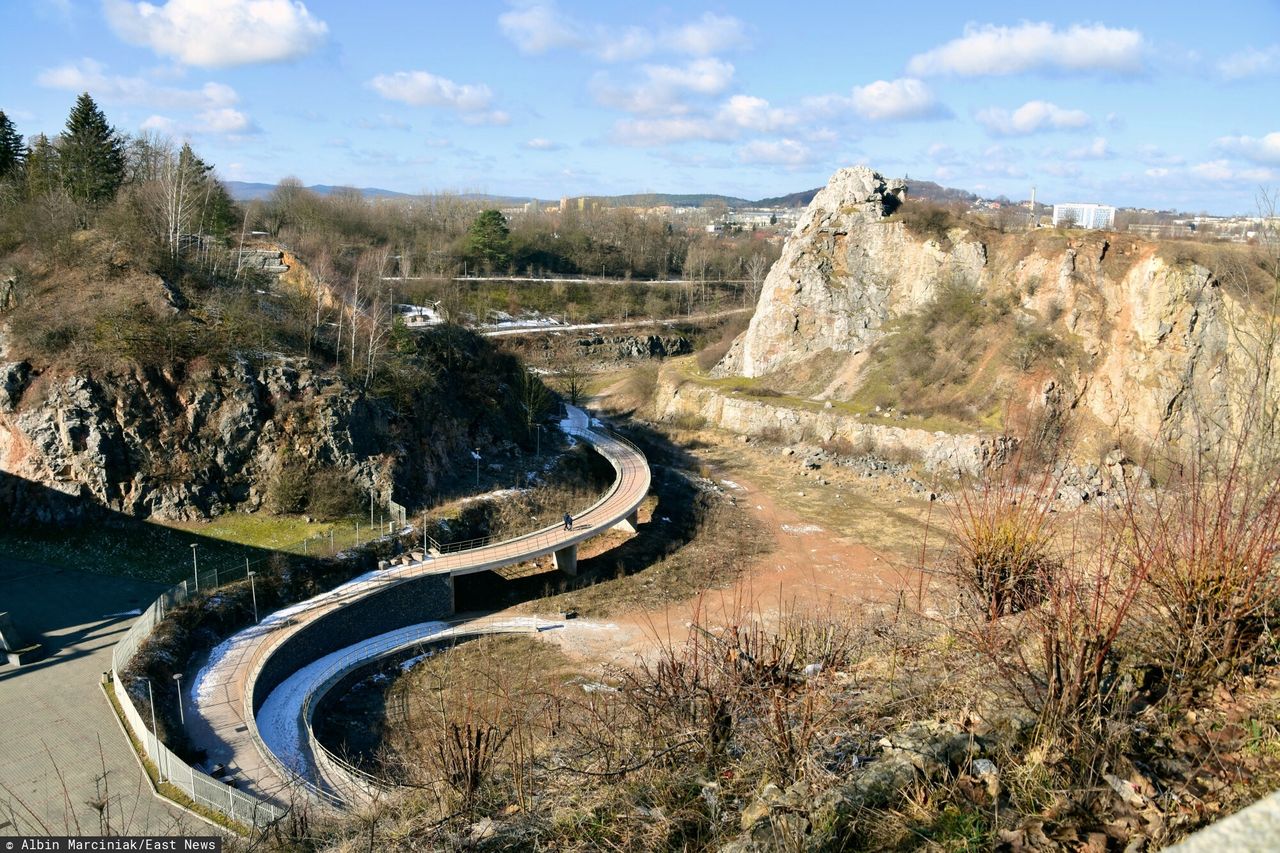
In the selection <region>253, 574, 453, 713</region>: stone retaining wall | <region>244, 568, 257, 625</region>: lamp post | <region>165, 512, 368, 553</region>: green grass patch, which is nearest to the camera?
<region>253, 574, 453, 713</region>: stone retaining wall

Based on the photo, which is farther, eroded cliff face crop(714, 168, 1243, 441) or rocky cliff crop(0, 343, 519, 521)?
eroded cliff face crop(714, 168, 1243, 441)

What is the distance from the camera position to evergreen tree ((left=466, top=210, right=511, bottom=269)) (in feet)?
245

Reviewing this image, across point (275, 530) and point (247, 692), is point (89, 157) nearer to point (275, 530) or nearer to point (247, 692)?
point (275, 530)

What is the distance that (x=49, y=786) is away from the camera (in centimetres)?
1405

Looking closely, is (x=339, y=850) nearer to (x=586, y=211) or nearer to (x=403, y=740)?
(x=403, y=740)

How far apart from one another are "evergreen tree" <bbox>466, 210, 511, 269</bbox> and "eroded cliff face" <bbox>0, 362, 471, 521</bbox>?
47.8 meters

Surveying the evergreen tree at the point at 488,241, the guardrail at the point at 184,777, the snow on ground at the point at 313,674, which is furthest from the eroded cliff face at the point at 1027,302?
the evergreen tree at the point at 488,241

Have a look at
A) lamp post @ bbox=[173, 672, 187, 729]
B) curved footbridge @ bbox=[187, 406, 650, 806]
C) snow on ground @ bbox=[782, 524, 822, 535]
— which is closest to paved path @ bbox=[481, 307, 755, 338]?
snow on ground @ bbox=[782, 524, 822, 535]

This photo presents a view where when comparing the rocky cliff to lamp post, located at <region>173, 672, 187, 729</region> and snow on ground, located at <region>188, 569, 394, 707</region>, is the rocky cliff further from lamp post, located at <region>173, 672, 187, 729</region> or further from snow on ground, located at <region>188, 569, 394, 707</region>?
lamp post, located at <region>173, 672, 187, 729</region>

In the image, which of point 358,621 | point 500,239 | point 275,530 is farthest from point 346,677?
point 500,239

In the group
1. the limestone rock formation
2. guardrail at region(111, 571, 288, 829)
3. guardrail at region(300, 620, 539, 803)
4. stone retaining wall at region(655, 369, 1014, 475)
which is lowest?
guardrail at region(300, 620, 539, 803)

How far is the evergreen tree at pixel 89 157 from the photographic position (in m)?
37.8

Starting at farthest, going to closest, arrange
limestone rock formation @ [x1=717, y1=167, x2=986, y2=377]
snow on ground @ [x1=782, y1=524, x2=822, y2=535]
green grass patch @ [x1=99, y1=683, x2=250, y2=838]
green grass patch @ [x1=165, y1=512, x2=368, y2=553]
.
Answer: limestone rock formation @ [x1=717, y1=167, x2=986, y2=377] < snow on ground @ [x1=782, y1=524, x2=822, y2=535] < green grass patch @ [x1=165, y1=512, x2=368, y2=553] < green grass patch @ [x1=99, y1=683, x2=250, y2=838]

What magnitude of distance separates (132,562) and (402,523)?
753 centimetres
